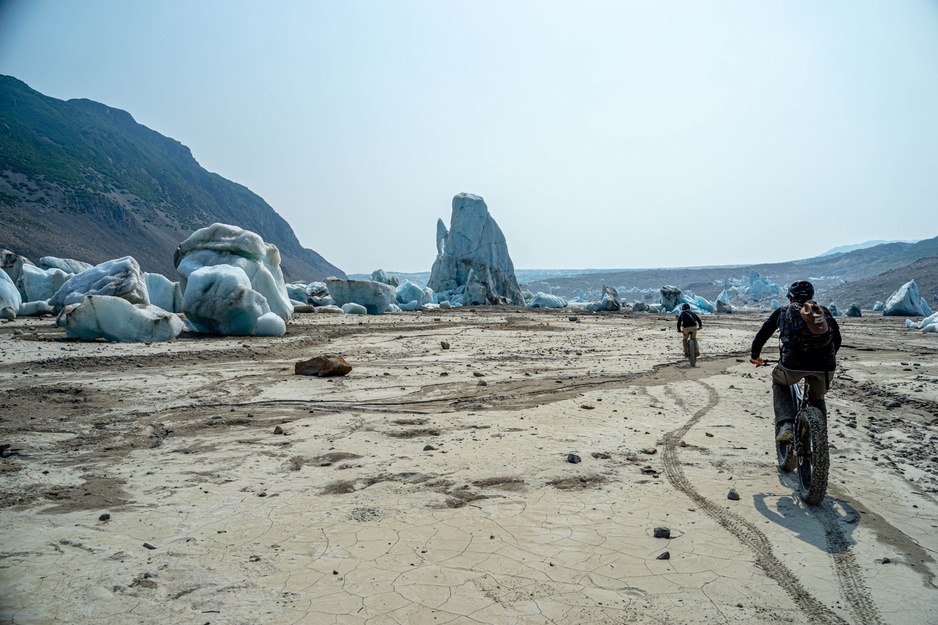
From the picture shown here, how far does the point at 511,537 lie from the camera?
3607 mm

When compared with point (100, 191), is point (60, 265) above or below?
below

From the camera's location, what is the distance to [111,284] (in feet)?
51.5

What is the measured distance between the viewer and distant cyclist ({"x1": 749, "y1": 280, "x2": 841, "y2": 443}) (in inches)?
162

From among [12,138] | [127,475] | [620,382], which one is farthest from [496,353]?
[12,138]

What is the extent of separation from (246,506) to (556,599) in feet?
7.76

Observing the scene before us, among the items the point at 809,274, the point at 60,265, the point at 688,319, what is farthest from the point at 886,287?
the point at 60,265

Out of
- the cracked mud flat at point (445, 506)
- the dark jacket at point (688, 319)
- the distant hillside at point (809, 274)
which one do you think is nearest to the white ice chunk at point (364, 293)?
the dark jacket at point (688, 319)

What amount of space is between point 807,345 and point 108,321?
13438mm

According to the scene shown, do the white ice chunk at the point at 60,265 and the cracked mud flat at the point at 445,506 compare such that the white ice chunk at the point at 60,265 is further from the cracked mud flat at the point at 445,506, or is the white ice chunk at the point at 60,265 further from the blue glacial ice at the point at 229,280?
the cracked mud flat at the point at 445,506

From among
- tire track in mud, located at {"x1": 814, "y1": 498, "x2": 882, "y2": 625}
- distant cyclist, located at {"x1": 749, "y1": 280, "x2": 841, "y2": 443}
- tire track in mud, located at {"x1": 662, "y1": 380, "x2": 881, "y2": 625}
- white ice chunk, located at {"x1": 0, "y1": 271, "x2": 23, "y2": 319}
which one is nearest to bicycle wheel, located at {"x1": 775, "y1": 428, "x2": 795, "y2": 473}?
distant cyclist, located at {"x1": 749, "y1": 280, "x2": 841, "y2": 443}

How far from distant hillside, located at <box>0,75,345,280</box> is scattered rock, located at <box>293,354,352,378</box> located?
5436 centimetres

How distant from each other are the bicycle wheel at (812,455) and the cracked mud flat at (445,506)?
5.5 inches

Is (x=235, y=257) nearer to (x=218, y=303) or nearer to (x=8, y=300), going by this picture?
(x=218, y=303)

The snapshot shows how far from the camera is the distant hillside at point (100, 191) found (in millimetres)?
59656
